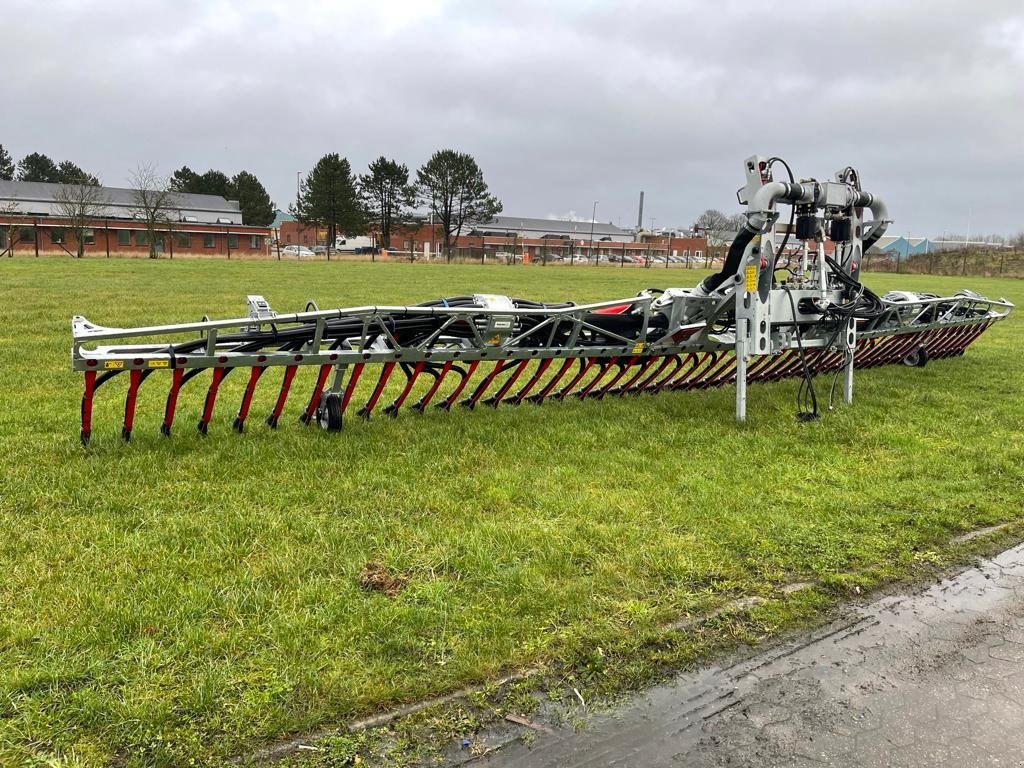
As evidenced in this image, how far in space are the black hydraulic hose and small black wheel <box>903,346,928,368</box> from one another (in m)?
4.54

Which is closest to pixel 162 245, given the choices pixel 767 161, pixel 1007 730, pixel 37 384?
pixel 37 384

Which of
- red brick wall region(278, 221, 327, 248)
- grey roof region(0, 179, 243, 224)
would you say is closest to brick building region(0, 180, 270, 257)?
grey roof region(0, 179, 243, 224)

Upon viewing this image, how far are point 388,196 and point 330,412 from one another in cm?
6439

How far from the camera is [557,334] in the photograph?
641 centimetres

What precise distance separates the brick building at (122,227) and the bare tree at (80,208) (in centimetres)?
58

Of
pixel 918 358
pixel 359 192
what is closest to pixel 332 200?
pixel 359 192

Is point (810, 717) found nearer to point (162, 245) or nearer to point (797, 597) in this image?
point (797, 597)

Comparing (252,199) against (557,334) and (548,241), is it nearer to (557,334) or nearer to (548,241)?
(548,241)

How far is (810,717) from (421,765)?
1361 mm

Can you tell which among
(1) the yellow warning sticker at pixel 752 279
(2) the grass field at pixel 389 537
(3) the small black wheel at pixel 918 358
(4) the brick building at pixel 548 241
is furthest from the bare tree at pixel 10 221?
(1) the yellow warning sticker at pixel 752 279

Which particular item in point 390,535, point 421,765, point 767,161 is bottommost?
point 421,765

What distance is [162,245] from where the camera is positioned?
54.7 metres

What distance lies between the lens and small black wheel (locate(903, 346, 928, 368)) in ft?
31.6

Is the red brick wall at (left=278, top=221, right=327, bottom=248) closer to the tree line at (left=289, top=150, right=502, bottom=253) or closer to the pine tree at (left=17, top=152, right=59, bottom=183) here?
the tree line at (left=289, top=150, right=502, bottom=253)
